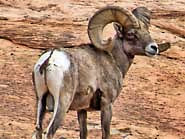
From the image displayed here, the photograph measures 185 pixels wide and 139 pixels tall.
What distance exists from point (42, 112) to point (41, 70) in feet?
2.22

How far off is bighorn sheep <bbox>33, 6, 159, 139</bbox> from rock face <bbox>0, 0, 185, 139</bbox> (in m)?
1.98

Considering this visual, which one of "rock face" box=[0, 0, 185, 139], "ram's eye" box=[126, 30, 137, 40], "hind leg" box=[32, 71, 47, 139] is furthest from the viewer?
"rock face" box=[0, 0, 185, 139]

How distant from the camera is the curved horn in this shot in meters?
10.1

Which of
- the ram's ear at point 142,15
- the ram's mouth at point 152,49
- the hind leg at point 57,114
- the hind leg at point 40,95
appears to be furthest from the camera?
the ram's ear at point 142,15

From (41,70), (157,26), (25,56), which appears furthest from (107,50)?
(157,26)

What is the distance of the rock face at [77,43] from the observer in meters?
12.6

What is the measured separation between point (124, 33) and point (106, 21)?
0.33 metres

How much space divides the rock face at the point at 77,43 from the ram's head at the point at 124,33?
213cm

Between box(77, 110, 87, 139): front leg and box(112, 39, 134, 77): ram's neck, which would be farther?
box(112, 39, 134, 77): ram's neck

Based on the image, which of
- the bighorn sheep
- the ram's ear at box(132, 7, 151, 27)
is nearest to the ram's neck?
the bighorn sheep

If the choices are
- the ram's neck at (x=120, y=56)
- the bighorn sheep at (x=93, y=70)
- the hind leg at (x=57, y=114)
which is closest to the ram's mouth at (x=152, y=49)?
the bighorn sheep at (x=93, y=70)

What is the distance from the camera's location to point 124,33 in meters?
10.3

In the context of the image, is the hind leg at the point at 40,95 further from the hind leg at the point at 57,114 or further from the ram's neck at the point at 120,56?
the ram's neck at the point at 120,56

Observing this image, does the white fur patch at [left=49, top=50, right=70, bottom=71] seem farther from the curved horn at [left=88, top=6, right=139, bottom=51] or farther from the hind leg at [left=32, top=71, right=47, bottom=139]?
the curved horn at [left=88, top=6, right=139, bottom=51]
